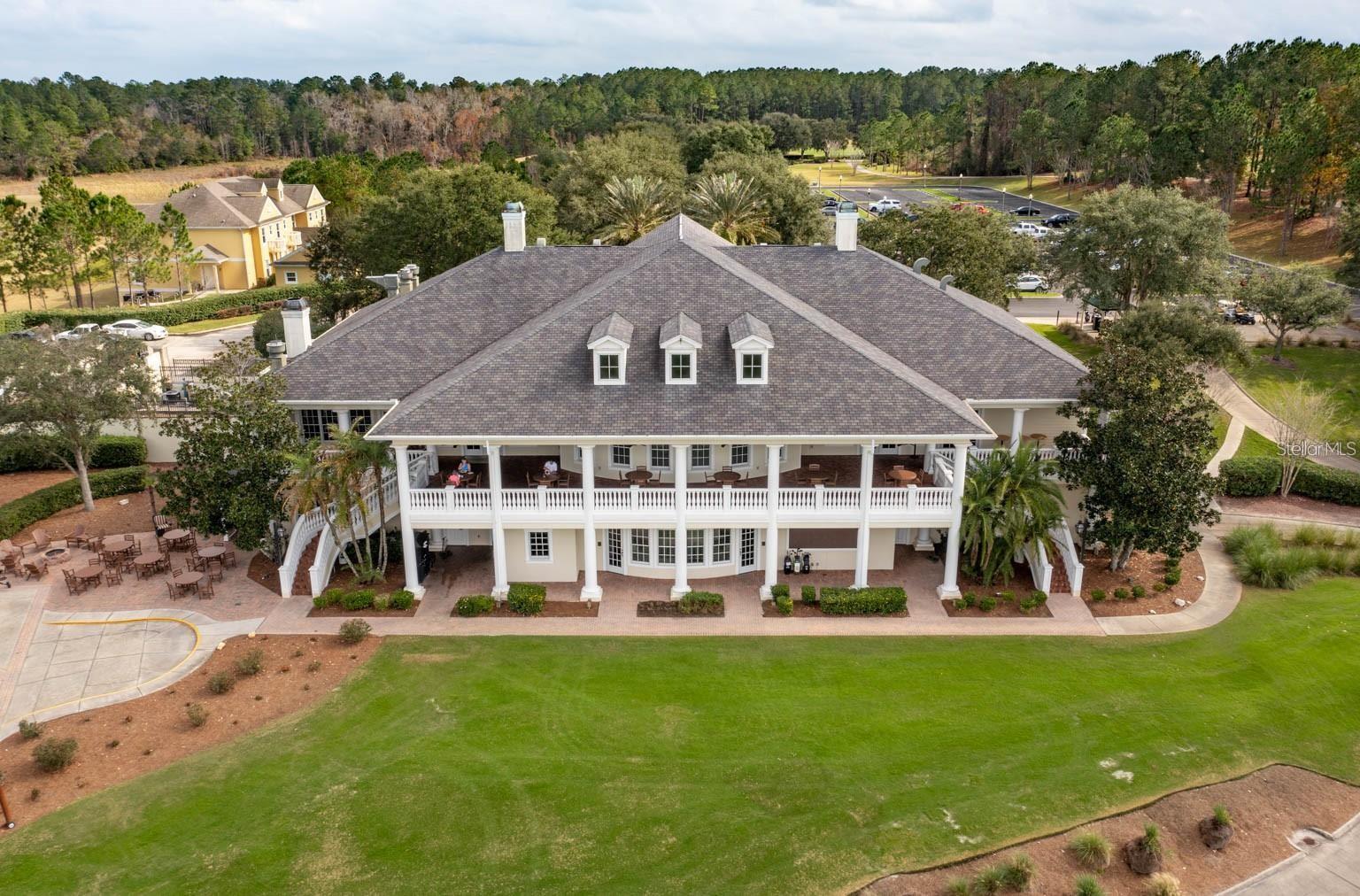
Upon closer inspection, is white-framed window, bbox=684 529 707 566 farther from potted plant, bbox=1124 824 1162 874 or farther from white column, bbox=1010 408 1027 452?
potted plant, bbox=1124 824 1162 874

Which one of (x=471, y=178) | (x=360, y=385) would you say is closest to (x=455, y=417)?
(x=360, y=385)

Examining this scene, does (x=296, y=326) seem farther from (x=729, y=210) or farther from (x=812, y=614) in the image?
(x=729, y=210)

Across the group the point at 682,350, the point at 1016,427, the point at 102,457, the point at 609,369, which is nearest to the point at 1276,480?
the point at 1016,427

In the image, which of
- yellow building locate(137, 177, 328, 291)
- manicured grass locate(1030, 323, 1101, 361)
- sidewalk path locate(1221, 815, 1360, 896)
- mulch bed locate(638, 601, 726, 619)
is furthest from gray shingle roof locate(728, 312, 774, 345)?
yellow building locate(137, 177, 328, 291)

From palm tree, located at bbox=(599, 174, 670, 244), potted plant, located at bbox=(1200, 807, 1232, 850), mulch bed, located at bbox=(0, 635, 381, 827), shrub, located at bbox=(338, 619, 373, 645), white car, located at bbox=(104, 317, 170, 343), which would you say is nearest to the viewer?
potted plant, located at bbox=(1200, 807, 1232, 850)

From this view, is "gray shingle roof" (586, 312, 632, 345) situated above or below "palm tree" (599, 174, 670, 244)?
below

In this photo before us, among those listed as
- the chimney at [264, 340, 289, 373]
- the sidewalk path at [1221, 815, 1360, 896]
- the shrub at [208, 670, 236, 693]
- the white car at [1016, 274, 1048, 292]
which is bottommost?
the sidewalk path at [1221, 815, 1360, 896]

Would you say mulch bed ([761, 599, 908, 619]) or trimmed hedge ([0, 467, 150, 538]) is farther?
trimmed hedge ([0, 467, 150, 538])

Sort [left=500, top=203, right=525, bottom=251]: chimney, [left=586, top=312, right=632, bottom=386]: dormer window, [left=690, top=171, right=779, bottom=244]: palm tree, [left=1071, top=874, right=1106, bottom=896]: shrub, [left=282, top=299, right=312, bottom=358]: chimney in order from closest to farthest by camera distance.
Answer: [left=1071, top=874, right=1106, bottom=896]: shrub
[left=586, top=312, right=632, bottom=386]: dormer window
[left=282, top=299, right=312, bottom=358]: chimney
[left=500, top=203, right=525, bottom=251]: chimney
[left=690, top=171, right=779, bottom=244]: palm tree
